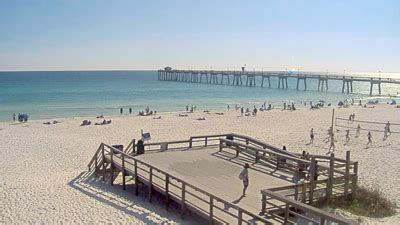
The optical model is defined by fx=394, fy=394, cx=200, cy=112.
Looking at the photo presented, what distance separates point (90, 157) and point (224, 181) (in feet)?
27.3

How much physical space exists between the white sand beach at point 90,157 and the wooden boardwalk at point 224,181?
625 millimetres

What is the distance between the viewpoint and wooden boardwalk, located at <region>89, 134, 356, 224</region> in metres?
7.61

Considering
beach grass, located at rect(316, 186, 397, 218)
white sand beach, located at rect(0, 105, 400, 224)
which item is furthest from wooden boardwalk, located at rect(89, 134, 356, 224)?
white sand beach, located at rect(0, 105, 400, 224)

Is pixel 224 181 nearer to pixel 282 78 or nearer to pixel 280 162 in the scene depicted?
pixel 280 162

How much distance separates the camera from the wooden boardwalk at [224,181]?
761 centimetres

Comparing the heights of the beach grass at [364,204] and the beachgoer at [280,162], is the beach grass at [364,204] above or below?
below

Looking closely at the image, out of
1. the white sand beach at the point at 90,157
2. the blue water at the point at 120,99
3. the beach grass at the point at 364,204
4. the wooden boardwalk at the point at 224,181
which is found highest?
the wooden boardwalk at the point at 224,181

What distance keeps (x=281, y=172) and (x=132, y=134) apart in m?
14.4

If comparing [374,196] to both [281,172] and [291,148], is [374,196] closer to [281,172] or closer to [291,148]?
[281,172]

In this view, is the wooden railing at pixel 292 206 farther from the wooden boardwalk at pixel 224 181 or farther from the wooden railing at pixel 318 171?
the wooden railing at pixel 318 171

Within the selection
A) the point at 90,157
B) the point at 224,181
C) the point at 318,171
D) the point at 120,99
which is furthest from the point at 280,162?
the point at 120,99

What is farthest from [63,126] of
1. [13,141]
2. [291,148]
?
[291,148]

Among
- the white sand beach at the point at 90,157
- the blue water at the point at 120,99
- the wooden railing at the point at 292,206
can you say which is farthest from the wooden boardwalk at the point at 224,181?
the blue water at the point at 120,99

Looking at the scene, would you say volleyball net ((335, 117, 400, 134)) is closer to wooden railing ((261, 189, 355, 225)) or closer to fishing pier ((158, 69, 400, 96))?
wooden railing ((261, 189, 355, 225))
